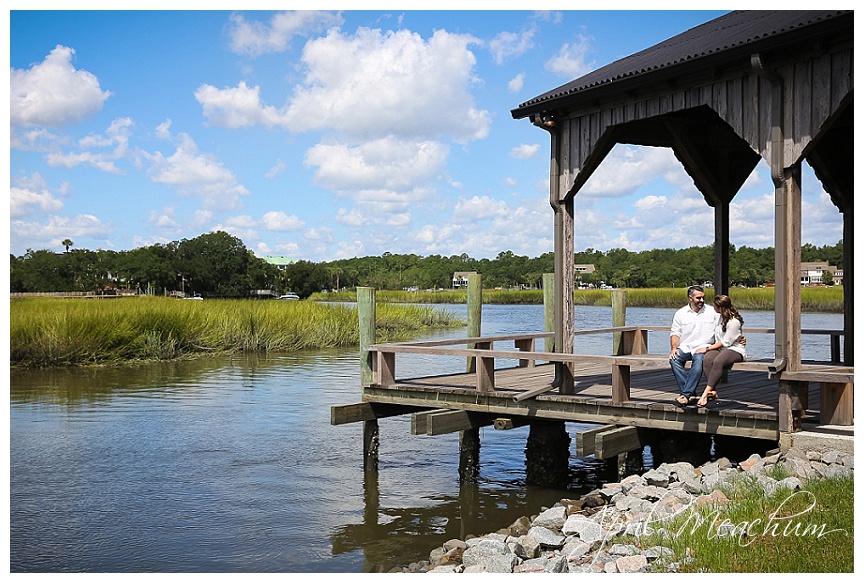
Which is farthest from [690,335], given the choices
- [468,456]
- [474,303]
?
[474,303]

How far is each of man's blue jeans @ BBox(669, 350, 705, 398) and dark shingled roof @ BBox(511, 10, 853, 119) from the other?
9.60 ft

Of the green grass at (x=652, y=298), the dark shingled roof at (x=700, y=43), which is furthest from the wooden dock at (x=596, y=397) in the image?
the green grass at (x=652, y=298)

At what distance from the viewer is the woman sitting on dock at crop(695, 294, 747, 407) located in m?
9.20

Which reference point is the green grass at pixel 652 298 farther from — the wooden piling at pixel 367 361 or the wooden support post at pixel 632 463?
the wooden support post at pixel 632 463

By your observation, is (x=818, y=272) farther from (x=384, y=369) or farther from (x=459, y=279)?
Result: (x=384, y=369)

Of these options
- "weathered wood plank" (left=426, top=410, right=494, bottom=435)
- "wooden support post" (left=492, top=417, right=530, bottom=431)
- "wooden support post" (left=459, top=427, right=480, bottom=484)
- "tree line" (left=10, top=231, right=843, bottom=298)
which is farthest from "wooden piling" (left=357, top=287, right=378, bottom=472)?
"tree line" (left=10, top=231, right=843, bottom=298)

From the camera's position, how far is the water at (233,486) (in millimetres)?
9211

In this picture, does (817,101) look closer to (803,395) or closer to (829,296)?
(803,395)

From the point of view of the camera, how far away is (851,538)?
244 inches

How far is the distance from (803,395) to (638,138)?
180 inches

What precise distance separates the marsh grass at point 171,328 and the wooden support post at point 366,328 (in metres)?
13.2

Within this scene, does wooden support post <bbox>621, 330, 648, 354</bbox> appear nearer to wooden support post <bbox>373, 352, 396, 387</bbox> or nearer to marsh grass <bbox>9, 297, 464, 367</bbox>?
wooden support post <bbox>373, 352, 396, 387</bbox>
